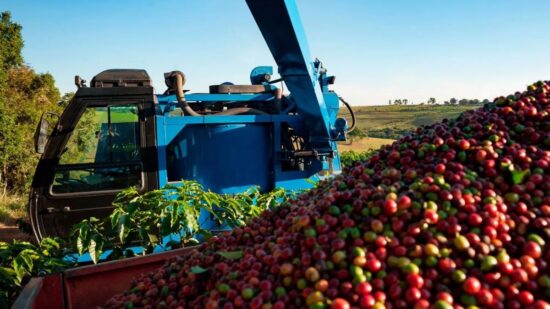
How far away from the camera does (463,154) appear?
1.73m

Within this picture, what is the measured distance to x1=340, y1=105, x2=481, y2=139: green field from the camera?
41.1 m

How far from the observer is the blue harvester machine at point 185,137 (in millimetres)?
4191

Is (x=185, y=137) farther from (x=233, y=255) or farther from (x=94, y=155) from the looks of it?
(x=233, y=255)

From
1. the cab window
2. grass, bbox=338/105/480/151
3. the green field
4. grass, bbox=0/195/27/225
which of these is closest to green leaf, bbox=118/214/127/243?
the cab window

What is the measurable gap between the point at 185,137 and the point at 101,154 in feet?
2.98

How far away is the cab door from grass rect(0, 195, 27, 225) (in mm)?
6915

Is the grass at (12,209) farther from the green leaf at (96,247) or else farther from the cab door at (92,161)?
the green leaf at (96,247)

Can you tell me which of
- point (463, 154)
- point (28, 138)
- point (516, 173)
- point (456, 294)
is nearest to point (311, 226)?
point (456, 294)

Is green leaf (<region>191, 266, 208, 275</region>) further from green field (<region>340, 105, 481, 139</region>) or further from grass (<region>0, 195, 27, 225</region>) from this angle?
green field (<region>340, 105, 481, 139</region>)

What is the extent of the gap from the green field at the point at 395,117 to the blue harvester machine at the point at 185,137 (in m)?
33.1

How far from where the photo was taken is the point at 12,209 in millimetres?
11430

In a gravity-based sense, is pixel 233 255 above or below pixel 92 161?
below

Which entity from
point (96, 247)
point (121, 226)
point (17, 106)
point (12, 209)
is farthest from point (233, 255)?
point (17, 106)

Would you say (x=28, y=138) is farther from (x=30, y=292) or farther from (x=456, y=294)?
(x=456, y=294)
